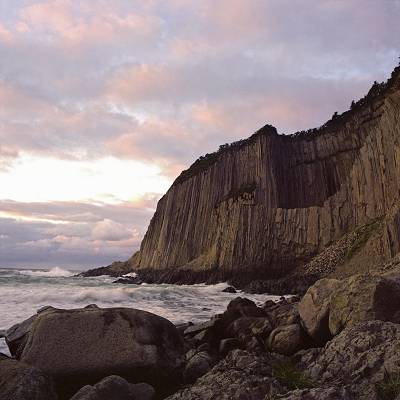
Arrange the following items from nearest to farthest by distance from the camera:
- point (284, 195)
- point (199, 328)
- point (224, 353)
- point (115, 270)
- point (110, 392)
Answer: point (110, 392)
point (224, 353)
point (199, 328)
point (284, 195)
point (115, 270)

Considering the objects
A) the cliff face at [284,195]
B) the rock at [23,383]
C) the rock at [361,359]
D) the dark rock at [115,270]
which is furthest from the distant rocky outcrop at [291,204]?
the rock at [23,383]

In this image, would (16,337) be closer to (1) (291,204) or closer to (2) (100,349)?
(2) (100,349)

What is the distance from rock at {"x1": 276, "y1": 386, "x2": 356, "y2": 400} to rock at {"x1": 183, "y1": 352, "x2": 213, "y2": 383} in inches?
157

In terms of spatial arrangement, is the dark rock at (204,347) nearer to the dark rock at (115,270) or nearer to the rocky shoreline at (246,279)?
the rocky shoreline at (246,279)

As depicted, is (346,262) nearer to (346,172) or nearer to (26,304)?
(346,172)

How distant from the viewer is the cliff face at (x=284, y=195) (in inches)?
1487

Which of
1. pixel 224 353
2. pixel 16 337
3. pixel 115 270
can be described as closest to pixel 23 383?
pixel 16 337

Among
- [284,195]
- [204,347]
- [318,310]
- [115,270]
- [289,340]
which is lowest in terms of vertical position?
[115,270]

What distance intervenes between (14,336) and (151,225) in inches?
2424

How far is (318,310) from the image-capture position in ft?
30.1

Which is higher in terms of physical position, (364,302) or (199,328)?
Answer: (364,302)

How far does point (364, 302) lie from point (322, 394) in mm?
4251

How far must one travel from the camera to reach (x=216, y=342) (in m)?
11.1

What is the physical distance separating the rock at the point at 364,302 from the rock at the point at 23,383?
5243 millimetres
